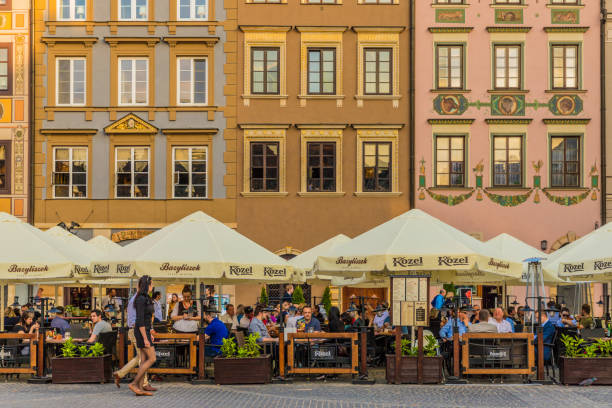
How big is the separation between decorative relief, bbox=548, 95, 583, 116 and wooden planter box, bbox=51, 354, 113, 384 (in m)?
21.1

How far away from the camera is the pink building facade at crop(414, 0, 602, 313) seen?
34.4 meters

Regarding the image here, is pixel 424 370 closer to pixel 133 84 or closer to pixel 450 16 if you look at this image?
pixel 450 16

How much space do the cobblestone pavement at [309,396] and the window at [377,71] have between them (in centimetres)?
1849

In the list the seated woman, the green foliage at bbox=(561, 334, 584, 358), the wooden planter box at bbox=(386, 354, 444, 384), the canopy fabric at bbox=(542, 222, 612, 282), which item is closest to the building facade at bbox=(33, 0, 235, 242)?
the seated woman

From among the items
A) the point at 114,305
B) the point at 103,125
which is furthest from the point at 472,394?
the point at 103,125

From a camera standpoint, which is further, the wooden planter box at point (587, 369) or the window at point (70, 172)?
the window at point (70, 172)

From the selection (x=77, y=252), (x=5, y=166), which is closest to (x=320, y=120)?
(x=5, y=166)

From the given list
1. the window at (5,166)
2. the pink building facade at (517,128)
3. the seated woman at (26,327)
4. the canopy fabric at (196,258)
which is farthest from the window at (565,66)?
the seated woman at (26,327)

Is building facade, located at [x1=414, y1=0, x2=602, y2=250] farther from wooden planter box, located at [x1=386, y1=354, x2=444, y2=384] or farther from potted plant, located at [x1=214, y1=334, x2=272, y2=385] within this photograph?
potted plant, located at [x1=214, y1=334, x2=272, y2=385]

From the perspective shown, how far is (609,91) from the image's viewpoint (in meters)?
34.4

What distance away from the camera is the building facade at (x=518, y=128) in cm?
3441

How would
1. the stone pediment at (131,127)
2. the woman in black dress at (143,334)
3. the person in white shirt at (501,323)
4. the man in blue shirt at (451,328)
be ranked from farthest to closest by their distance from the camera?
the stone pediment at (131,127) < the person in white shirt at (501,323) < the man in blue shirt at (451,328) < the woman in black dress at (143,334)

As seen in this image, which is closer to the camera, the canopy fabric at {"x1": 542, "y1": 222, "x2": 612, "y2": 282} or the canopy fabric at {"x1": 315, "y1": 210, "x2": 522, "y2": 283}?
the canopy fabric at {"x1": 315, "y1": 210, "x2": 522, "y2": 283}

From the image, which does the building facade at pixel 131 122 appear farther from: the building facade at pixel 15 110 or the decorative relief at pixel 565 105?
the decorative relief at pixel 565 105
